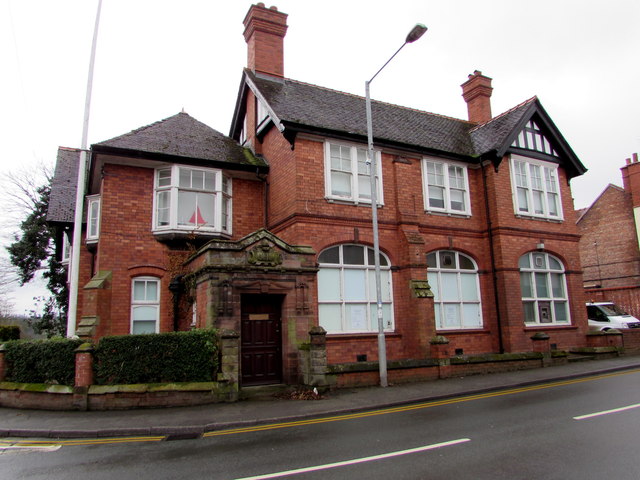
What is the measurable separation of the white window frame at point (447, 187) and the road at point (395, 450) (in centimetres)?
930

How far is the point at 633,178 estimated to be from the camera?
30.1 metres

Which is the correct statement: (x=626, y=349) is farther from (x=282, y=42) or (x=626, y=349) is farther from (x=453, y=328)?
(x=282, y=42)

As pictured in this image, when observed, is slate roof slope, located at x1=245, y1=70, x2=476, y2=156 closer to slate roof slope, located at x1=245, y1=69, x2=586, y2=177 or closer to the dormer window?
slate roof slope, located at x1=245, y1=69, x2=586, y2=177

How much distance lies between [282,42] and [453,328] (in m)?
13.8

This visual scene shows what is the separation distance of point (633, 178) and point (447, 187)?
788 inches

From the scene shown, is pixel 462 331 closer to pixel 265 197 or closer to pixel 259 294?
pixel 259 294

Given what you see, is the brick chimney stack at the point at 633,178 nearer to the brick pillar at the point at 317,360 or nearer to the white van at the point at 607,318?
the white van at the point at 607,318

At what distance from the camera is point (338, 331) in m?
14.7

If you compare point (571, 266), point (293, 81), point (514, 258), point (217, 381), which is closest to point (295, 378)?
point (217, 381)

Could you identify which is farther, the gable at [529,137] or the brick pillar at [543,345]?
the gable at [529,137]

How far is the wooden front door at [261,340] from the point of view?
12234 mm

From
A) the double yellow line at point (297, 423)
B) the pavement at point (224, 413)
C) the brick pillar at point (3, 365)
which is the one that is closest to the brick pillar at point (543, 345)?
the pavement at point (224, 413)

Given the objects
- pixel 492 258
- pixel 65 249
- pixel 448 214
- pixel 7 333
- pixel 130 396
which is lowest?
pixel 130 396

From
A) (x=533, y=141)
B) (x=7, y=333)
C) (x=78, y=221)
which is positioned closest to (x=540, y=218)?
(x=533, y=141)
